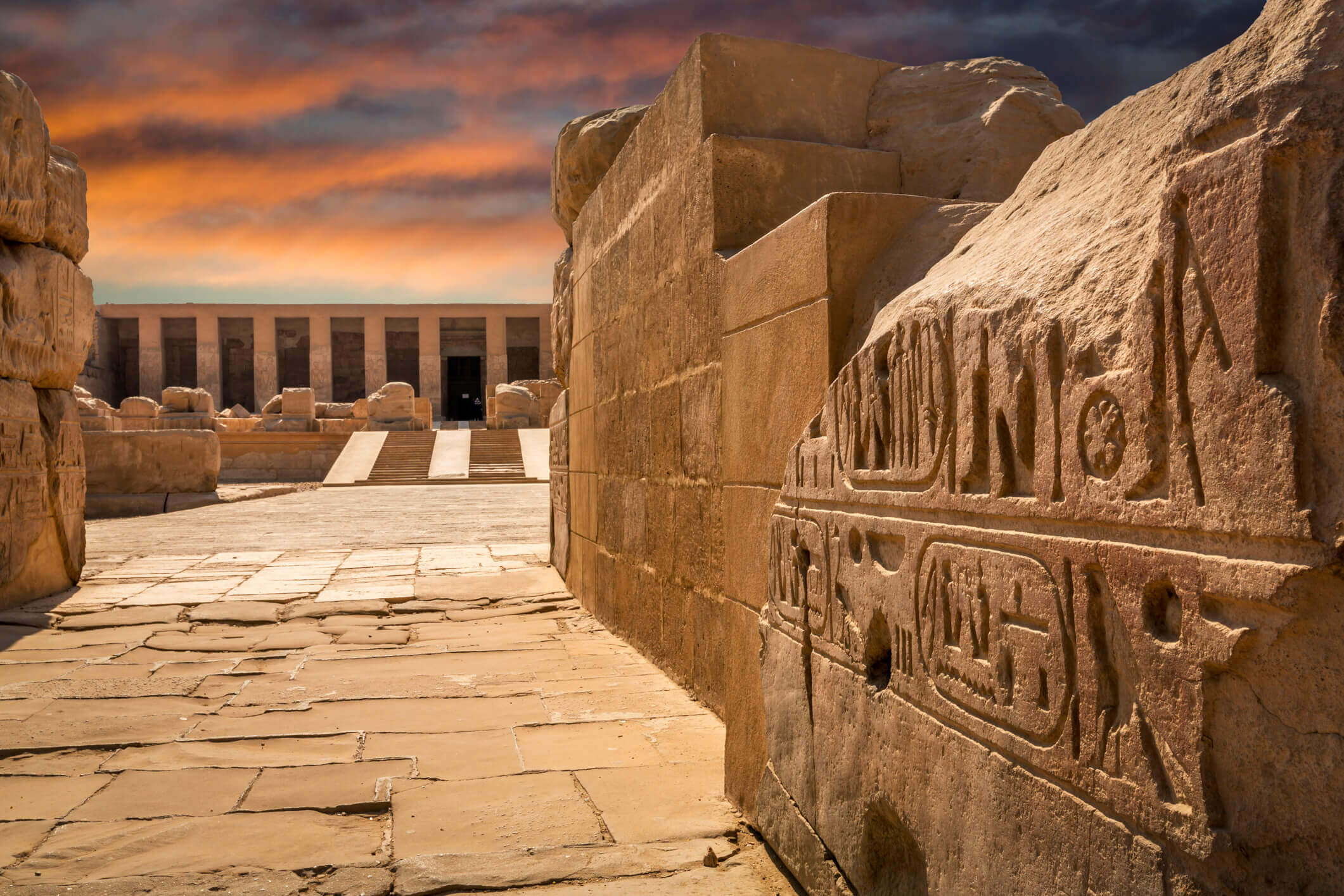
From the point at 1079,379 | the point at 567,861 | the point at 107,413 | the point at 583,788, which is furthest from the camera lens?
the point at 107,413

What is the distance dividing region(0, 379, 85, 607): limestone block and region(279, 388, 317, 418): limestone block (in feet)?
58.0

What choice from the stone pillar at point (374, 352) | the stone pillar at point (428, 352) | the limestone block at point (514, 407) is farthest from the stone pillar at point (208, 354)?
the limestone block at point (514, 407)

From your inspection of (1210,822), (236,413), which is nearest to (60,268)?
(1210,822)

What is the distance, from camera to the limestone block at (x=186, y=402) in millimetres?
24172

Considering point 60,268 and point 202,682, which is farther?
point 60,268

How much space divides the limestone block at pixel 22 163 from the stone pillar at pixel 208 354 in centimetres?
3073

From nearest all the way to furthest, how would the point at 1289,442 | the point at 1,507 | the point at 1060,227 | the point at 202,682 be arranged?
the point at 1289,442
the point at 1060,227
the point at 202,682
the point at 1,507

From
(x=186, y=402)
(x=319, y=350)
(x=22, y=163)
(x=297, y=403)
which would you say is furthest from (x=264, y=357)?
(x=22, y=163)

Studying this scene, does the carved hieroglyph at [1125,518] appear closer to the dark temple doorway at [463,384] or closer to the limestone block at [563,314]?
the limestone block at [563,314]

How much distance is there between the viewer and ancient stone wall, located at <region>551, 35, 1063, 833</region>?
7.54 feet

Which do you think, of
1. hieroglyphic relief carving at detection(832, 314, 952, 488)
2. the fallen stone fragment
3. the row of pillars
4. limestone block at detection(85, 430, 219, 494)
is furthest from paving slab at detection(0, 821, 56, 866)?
the row of pillars

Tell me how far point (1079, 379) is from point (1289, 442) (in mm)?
320

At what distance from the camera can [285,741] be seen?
3.27 meters

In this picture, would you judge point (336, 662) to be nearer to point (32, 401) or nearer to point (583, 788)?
point (583, 788)
